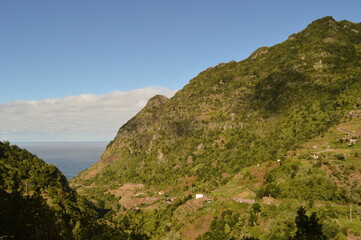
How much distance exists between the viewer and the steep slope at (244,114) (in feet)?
314

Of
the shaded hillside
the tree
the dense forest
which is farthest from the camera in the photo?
the dense forest

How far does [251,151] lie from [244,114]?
34.0 metres

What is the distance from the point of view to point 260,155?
92875mm

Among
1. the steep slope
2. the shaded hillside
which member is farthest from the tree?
the steep slope

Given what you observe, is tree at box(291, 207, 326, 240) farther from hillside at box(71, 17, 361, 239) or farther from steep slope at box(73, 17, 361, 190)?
steep slope at box(73, 17, 361, 190)

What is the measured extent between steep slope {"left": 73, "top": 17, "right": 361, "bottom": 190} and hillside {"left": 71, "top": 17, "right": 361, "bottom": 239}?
2.19 ft

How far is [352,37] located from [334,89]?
64702mm

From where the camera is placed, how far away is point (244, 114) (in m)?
129

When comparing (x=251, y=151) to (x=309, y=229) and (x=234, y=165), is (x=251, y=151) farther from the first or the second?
(x=309, y=229)

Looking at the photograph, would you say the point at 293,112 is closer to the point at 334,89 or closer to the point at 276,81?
the point at 334,89

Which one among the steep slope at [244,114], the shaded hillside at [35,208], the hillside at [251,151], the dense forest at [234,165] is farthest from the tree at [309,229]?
the steep slope at [244,114]

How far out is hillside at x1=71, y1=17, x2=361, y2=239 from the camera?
42781mm

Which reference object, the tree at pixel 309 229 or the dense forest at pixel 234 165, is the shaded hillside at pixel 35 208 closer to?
the dense forest at pixel 234 165

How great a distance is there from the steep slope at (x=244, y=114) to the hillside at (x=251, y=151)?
Answer: 2.19 feet
